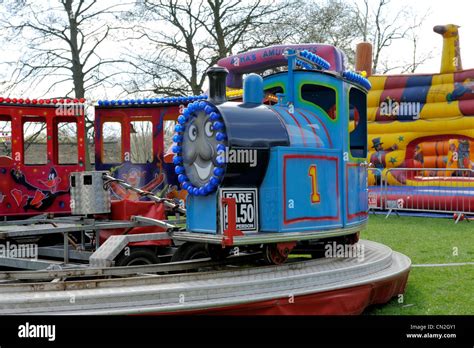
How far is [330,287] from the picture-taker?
4789mm

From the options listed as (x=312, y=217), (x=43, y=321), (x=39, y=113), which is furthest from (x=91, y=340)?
(x=39, y=113)

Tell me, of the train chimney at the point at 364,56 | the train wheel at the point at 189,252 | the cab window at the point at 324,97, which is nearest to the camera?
the train wheel at the point at 189,252

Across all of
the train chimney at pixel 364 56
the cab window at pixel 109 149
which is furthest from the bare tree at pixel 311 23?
the cab window at pixel 109 149

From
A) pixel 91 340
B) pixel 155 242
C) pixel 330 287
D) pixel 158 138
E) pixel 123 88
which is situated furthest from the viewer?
pixel 123 88

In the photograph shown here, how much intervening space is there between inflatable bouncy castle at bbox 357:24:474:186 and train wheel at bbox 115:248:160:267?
440 inches

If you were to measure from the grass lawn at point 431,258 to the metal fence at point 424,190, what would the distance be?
54 centimetres

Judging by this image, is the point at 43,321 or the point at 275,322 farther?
the point at 275,322

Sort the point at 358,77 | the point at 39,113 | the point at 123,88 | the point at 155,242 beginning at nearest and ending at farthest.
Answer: the point at 155,242, the point at 358,77, the point at 39,113, the point at 123,88

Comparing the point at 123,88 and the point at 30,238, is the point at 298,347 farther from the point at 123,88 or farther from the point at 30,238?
the point at 123,88

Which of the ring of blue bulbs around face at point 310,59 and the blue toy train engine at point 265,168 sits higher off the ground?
the ring of blue bulbs around face at point 310,59

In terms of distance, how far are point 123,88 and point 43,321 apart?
20467mm

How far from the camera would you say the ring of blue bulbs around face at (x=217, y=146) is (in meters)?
4.97

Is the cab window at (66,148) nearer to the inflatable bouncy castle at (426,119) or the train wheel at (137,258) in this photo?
the train wheel at (137,258)

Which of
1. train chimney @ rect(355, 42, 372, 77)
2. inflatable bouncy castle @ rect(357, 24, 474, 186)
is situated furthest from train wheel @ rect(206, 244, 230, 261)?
train chimney @ rect(355, 42, 372, 77)
